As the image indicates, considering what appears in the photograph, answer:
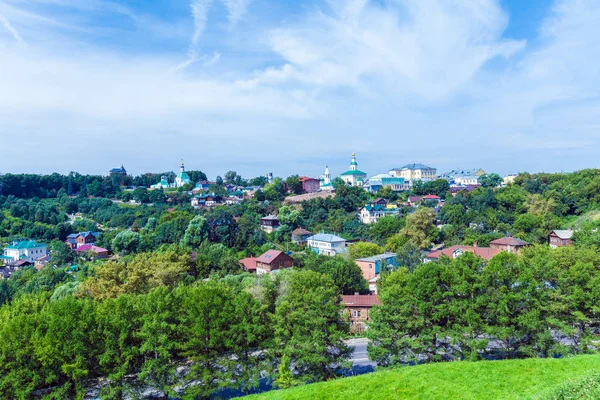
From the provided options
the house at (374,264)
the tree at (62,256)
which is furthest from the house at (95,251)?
the house at (374,264)

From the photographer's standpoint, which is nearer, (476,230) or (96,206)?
(476,230)

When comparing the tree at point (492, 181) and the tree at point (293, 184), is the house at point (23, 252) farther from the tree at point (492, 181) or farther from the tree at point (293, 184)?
the tree at point (492, 181)

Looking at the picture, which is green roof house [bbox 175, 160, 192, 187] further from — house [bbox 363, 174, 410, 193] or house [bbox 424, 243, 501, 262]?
house [bbox 424, 243, 501, 262]

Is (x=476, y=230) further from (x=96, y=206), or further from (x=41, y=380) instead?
(x=96, y=206)

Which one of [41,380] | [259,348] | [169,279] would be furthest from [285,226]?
[41,380]

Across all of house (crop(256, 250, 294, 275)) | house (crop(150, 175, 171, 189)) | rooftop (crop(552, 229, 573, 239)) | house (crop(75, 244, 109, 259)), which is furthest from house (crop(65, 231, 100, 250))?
rooftop (crop(552, 229, 573, 239))

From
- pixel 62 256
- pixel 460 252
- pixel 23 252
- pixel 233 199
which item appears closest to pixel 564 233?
pixel 460 252
